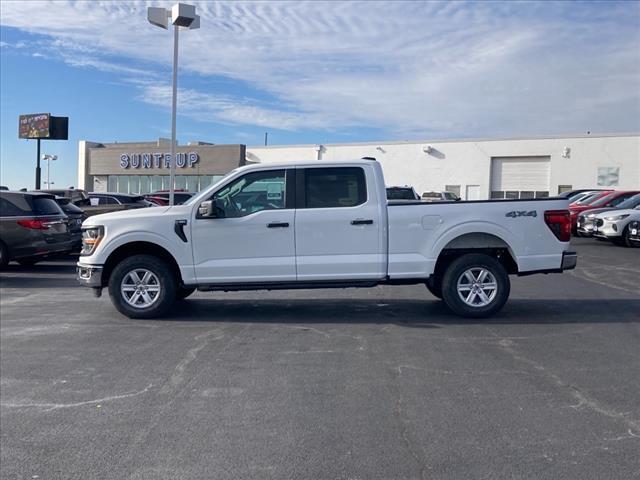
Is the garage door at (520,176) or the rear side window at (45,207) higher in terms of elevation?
the garage door at (520,176)

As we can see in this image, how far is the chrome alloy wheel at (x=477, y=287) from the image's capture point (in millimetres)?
8992

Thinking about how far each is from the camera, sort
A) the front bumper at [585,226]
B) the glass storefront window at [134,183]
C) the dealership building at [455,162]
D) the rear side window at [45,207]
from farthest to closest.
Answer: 1. the glass storefront window at [134,183]
2. the dealership building at [455,162]
3. the front bumper at [585,226]
4. the rear side window at [45,207]

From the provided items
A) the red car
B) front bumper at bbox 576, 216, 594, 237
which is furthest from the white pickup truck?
the red car

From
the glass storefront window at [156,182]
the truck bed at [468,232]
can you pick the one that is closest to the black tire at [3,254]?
the truck bed at [468,232]

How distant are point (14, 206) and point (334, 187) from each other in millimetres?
8830

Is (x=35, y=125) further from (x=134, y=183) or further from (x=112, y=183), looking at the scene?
(x=112, y=183)

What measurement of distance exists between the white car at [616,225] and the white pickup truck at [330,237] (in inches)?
464

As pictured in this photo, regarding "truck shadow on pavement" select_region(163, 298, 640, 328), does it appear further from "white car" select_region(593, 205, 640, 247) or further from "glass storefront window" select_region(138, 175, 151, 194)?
"glass storefront window" select_region(138, 175, 151, 194)

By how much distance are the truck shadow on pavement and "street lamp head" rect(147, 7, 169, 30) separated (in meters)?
9.03

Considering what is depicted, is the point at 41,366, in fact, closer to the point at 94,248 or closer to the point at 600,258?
the point at 94,248

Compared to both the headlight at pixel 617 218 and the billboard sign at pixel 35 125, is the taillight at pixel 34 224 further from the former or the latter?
the billboard sign at pixel 35 125

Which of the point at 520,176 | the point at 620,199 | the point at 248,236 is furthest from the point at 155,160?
the point at 248,236

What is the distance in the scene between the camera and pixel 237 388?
611 cm

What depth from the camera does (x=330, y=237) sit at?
889 cm
